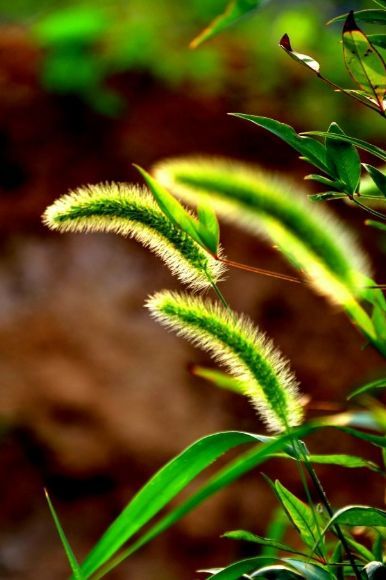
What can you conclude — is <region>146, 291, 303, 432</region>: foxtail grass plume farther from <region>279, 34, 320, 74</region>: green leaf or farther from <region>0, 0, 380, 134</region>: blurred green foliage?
<region>0, 0, 380, 134</region>: blurred green foliage

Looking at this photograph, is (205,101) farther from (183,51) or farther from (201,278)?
(201,278)

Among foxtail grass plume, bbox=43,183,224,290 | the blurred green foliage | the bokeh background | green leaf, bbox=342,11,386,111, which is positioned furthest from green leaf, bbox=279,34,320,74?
the blurred green foliage

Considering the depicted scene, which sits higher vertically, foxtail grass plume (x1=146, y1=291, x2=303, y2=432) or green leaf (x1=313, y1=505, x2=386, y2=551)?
foxtail grass plume (x1=146, y1=291, x2=303, y2=432)

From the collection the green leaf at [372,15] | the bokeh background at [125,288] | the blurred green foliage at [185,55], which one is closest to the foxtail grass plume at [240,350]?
the green leaf at [372,15]

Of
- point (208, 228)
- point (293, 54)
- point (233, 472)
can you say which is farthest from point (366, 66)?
point (233, 472)

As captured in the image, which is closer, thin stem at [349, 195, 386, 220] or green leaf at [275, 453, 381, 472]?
thin stem at [349, 195, 386, 220]

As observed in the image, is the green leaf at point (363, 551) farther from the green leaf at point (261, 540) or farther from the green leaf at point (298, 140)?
the green leaf at point (298, 140)
